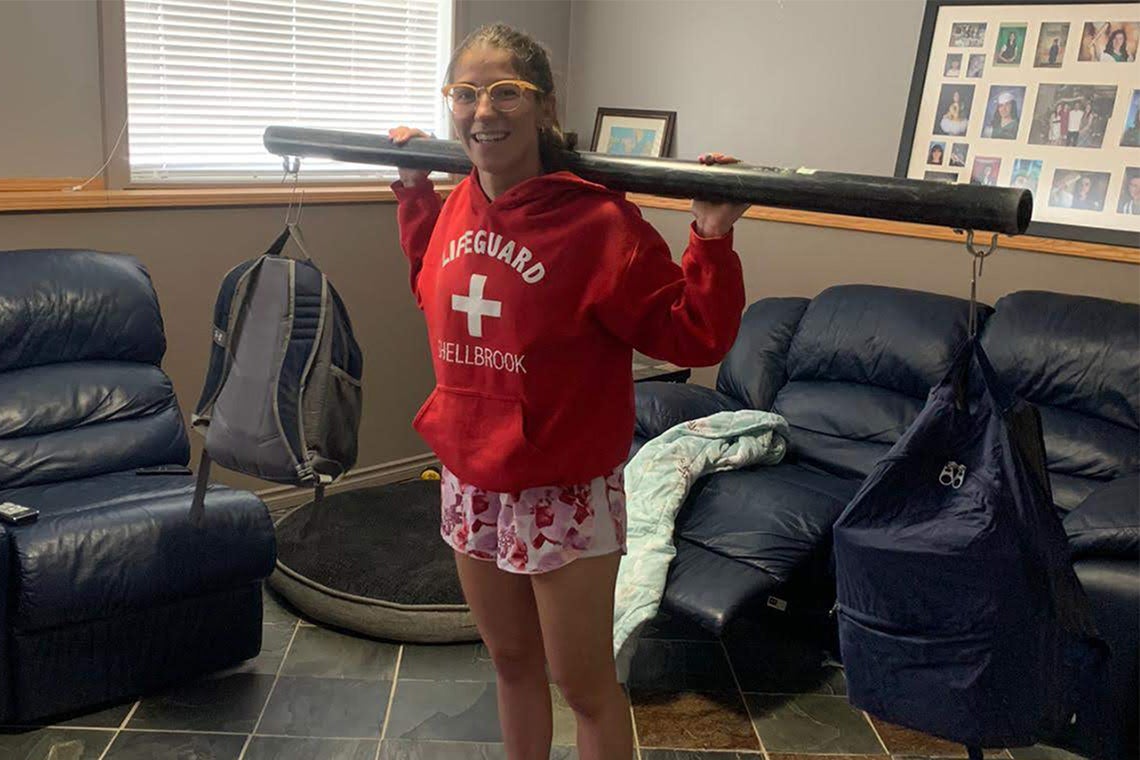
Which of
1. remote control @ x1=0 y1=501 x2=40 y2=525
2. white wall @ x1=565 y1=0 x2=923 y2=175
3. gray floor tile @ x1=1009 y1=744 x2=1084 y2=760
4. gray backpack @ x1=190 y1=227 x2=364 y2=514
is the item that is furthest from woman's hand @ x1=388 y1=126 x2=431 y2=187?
white wall @ x1=565 y1=0 x2=923 y2=175

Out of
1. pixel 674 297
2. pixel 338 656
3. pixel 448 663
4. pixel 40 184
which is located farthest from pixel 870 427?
pixel 40 184

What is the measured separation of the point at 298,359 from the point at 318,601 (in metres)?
0.95

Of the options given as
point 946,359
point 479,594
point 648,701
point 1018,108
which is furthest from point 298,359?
point 1018,108

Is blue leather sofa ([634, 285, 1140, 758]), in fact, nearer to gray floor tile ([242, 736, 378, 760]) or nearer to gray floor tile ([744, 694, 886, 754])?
gray floor tile ([744, 694, 886, 754])

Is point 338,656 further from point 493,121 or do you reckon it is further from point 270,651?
point 493,121

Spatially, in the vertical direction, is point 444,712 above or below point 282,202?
below

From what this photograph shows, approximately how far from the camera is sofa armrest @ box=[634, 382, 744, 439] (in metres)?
3.17

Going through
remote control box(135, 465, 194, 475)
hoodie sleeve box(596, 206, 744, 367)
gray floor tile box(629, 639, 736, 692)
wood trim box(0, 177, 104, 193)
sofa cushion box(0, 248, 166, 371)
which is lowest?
gray floor tile box(629, 639, 736, 692)

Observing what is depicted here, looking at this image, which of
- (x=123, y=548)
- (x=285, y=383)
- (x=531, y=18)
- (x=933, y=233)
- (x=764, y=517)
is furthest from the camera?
(x=531, y=18)

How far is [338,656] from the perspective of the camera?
271 centimetres

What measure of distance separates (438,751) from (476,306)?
1.29m

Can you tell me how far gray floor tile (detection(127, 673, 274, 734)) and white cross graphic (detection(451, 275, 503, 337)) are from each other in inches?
54.7

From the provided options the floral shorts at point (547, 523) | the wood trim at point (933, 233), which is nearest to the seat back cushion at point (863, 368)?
the wood trim at point (933, 233)

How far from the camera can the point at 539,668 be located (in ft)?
5.72
